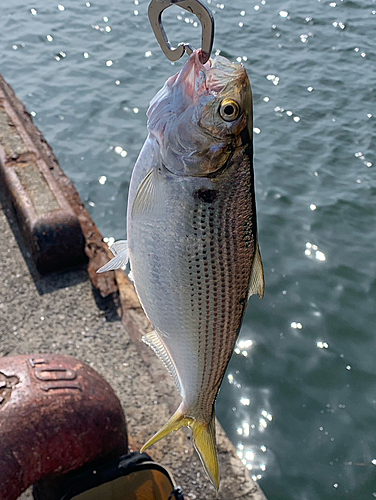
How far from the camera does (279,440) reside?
5.33 m

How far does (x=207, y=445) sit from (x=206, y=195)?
1.17 metres

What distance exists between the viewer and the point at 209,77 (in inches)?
80.7

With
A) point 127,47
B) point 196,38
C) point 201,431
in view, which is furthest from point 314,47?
point 201,431

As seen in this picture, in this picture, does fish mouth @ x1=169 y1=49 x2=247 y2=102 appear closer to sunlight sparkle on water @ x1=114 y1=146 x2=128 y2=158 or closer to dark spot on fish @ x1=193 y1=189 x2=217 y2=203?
dark spot on fish @ x1=193 y1=189 x2=217 y2=203

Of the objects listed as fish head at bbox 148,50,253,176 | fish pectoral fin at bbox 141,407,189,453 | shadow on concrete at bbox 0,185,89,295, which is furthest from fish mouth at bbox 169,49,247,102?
shadow on concrete at bbox 0,185,89,295

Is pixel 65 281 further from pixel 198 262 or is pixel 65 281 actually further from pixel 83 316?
pixel 198 262

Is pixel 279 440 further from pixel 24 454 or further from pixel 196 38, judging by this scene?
pixel 196 38

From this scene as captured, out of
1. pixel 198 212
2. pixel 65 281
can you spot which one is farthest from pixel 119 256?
pixel 65 281

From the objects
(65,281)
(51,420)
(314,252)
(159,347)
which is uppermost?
(159,347)

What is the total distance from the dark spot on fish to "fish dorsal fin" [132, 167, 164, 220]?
0.48 ft

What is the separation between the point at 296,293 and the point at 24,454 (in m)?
4.35

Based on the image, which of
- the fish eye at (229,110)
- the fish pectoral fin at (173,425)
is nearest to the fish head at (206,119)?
the fish eye at (229,110)

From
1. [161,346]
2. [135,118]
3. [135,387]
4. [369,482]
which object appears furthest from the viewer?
[135,118]

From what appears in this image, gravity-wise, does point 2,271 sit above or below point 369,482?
above
